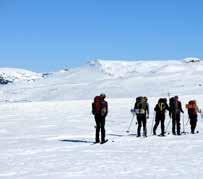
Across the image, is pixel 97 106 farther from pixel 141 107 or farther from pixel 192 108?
pixel 192 108

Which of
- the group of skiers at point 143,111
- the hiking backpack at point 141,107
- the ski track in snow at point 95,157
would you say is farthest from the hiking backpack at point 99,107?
the hiking backpack at point 141,107

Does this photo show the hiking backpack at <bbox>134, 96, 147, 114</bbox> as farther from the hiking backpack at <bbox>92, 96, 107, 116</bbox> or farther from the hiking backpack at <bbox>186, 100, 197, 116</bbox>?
the hiking backpack at <bbox>186, 100, 197, 116</bbox>

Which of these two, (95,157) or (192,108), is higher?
(192,108)

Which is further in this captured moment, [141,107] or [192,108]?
[192,108]

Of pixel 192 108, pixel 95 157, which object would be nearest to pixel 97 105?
pixel 95 157

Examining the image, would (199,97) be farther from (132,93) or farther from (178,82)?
(178,82)

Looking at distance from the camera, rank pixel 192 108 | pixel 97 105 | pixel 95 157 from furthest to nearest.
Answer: pixel 192 108, pixel 97 105, pixel 95 157

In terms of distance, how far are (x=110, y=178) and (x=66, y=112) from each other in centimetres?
2796

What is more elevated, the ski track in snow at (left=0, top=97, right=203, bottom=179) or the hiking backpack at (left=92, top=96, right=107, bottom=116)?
the hiking backpack at (left=92, top=96, right=107, bottom=116)

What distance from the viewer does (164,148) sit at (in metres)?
16.0

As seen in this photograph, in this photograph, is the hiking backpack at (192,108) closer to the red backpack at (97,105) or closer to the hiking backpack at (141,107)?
the hiking backpack at (141,107)

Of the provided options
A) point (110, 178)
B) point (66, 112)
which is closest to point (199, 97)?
point (66, 112)

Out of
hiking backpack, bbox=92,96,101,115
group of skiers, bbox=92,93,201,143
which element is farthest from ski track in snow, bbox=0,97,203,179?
hiking backpack, bbox=92,96,101,115

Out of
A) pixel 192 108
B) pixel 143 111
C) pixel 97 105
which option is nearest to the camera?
pixel 97 105
